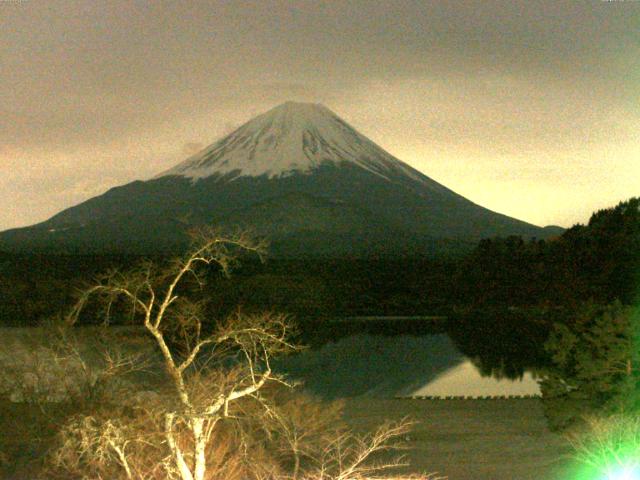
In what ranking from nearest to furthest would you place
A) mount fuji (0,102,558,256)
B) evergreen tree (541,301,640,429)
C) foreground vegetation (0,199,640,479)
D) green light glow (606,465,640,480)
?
1. foreground vegetation (0,199,640,479)
2. green light glow (606,465,640,480)
3. evergreen tree (541,301,640,429)
4. mount fuji (0,102,558,256)

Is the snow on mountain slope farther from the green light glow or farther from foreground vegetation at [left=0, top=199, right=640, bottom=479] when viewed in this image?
the green light glow

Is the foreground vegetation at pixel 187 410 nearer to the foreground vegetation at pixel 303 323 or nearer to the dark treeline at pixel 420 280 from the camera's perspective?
the foreground vegetation at pixel 303 323

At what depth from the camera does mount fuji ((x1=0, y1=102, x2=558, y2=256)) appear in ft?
295

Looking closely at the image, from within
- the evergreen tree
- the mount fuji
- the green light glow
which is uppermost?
the mount fuji

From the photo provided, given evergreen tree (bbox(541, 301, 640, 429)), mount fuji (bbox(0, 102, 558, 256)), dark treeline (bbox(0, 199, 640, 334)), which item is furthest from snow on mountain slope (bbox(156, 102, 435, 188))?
evergreen tree (bbox(541, 301, 640, 429))

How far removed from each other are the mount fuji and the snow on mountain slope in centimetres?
13

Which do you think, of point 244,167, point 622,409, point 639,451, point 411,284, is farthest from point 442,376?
point 244,167

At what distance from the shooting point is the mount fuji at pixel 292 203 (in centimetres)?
9006

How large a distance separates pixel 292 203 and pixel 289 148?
13293mm

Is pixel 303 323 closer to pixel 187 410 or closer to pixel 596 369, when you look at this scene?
pixel 596 369

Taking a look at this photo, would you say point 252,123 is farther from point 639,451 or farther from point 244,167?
point 639,451

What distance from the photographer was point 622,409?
477 inches

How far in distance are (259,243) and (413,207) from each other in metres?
92.5

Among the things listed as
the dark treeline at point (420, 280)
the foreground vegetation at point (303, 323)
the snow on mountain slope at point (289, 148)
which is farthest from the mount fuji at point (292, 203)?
the foreground vegetation at point (303, 323)
